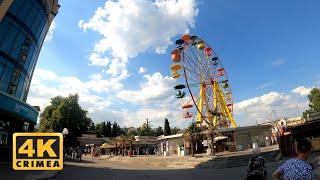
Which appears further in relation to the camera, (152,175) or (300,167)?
(152,175)

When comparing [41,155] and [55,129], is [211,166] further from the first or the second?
[55,129]

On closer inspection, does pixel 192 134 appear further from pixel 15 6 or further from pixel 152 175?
pixel 15 6

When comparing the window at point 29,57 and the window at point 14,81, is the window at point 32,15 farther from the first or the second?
the window at point 14,81

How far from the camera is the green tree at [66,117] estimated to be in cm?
7156

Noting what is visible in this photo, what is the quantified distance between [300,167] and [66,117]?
228 ft

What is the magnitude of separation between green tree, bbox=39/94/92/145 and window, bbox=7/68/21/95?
40.2 meters

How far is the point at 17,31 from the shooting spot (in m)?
27.6

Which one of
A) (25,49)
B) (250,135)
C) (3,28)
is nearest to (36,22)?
(25,49)

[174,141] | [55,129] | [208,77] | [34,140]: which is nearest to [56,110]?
[55,129]

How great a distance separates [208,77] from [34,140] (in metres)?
52.4

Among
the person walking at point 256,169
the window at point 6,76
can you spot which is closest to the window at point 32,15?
the window at point 6,76

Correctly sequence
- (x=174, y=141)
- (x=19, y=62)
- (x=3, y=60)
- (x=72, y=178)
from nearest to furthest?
1. (x=72, y=178)
2. (x=3, y=60)
3. (x=19, y=62)
4. (x=174, y=141)

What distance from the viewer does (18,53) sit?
29.0 metres

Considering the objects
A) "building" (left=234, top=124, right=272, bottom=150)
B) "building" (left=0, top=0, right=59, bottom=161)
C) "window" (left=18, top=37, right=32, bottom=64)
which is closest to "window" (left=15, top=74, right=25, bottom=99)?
"building" (left=0, top=0, right=59, bottom=161)
